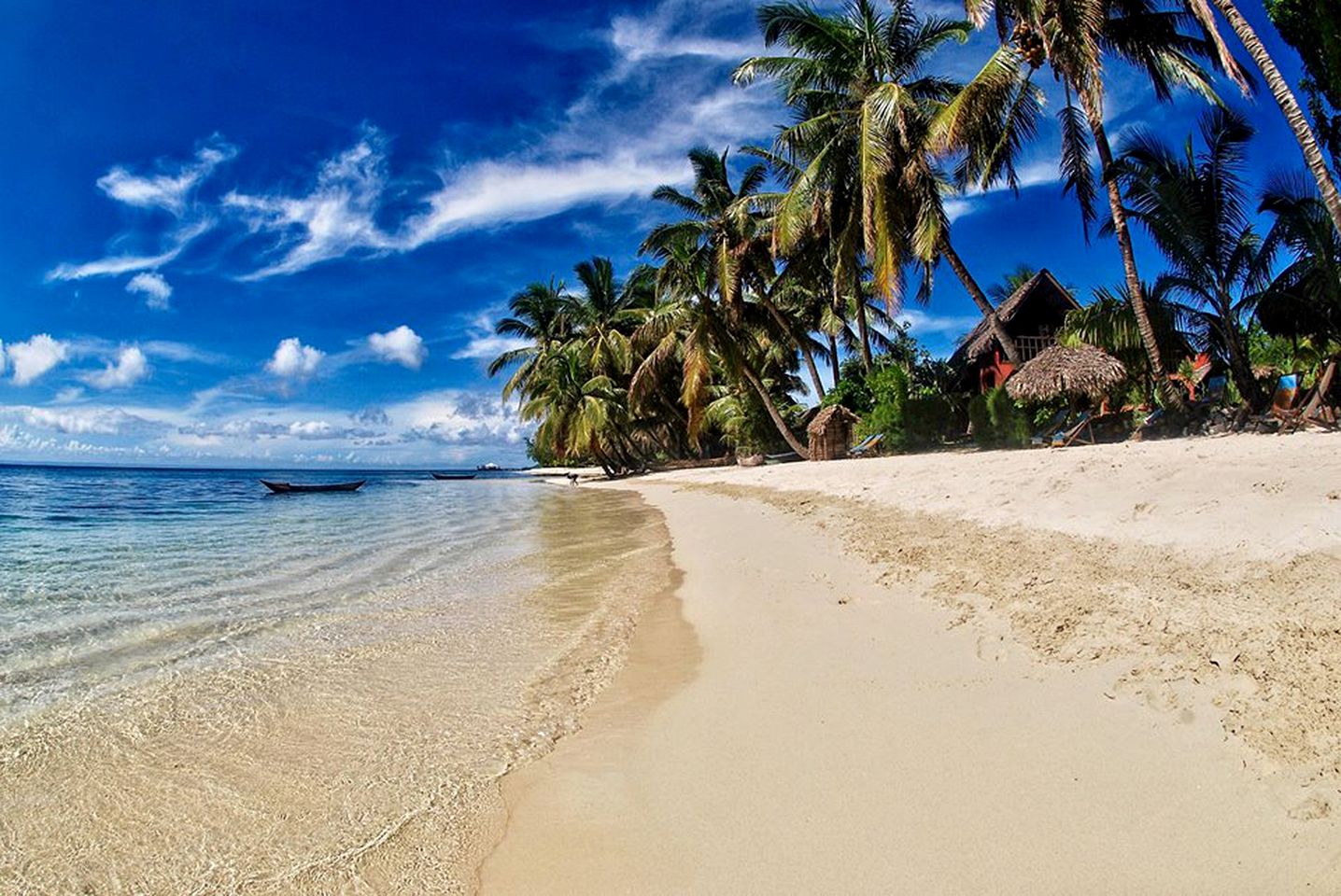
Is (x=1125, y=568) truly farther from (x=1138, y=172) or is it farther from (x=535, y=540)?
(x=1138, y=172)

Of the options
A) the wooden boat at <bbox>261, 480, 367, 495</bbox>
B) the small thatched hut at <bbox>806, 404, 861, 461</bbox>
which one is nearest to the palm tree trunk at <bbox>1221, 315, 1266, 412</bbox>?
the small thatched hut at <bbox>806, 404, 861, 461</bbox>

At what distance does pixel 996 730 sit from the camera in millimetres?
2607

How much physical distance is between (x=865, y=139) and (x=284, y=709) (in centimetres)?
1544

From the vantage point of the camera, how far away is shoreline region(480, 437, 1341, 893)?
6.09ft

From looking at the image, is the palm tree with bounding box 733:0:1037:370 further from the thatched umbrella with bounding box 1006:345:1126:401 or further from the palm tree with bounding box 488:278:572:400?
the palm tree with bounding box 488:278:572:400

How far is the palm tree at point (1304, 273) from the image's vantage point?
39.0ft

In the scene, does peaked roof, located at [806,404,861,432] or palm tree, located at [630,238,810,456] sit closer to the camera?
peaked roof, located at [806,404,861,432]

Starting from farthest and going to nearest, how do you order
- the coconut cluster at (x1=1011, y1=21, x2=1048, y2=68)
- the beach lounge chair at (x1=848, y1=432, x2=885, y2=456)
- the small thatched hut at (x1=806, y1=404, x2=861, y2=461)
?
the small thatched hut at (x1=806, y1=404, x2=861, y2=461), the beach lounge chair at (x1=848, y1=432, x2=885, y2=456), the coconut cluster at (x1=1011, y1=21, x2=1048, y2=68)

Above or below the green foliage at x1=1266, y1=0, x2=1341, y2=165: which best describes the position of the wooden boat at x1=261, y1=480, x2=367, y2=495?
below

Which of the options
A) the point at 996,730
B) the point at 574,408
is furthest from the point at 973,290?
the point at 574,408

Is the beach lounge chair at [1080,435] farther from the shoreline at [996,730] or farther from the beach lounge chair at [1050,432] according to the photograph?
the shoreline at [996,730]

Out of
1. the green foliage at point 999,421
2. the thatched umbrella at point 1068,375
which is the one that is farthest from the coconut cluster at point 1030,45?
the green foliage at point 999,421

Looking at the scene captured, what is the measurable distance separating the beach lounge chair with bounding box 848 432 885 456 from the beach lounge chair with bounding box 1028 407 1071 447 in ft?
13.5

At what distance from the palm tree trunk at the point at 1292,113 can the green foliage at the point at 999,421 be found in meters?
7.30
